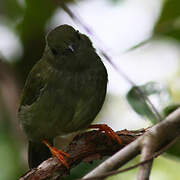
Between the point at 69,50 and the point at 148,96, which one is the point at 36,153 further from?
the point at 148,96

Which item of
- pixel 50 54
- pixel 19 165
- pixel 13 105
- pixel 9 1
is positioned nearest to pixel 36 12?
pixel 9 1

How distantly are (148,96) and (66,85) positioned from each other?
0.69 m

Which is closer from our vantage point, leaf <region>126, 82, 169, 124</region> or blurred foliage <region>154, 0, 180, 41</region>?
leaf <region>126, 82, 169, 124</region>

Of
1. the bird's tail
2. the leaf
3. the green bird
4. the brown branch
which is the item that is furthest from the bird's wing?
the leaf

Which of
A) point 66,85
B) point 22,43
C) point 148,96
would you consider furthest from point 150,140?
point 22,43

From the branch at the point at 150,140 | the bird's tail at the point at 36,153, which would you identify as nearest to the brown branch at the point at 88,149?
the bird's tail at the point at 36,153

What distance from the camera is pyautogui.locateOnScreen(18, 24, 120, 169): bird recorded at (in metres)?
3.63

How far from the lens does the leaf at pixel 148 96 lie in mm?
3150

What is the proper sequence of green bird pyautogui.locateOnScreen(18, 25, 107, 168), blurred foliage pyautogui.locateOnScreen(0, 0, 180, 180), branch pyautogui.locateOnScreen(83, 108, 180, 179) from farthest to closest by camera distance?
blurred foliage pyautogui.locateOnScreen(0, 0, 180, 180)
green bird pyautogui.locateOnScreen(18, 25, 107, 168)
branch pyautogui.locateOnScreen(83, 108, 180, 179)

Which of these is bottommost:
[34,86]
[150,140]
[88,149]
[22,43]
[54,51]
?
[88,149]

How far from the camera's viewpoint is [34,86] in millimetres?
3852

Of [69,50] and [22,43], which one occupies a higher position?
[22,43]

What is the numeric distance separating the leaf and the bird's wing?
84cm

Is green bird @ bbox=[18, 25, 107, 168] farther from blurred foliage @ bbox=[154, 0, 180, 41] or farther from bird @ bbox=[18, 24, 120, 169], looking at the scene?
blurred foliage @ bbox=[154, 0, 180, 41]
